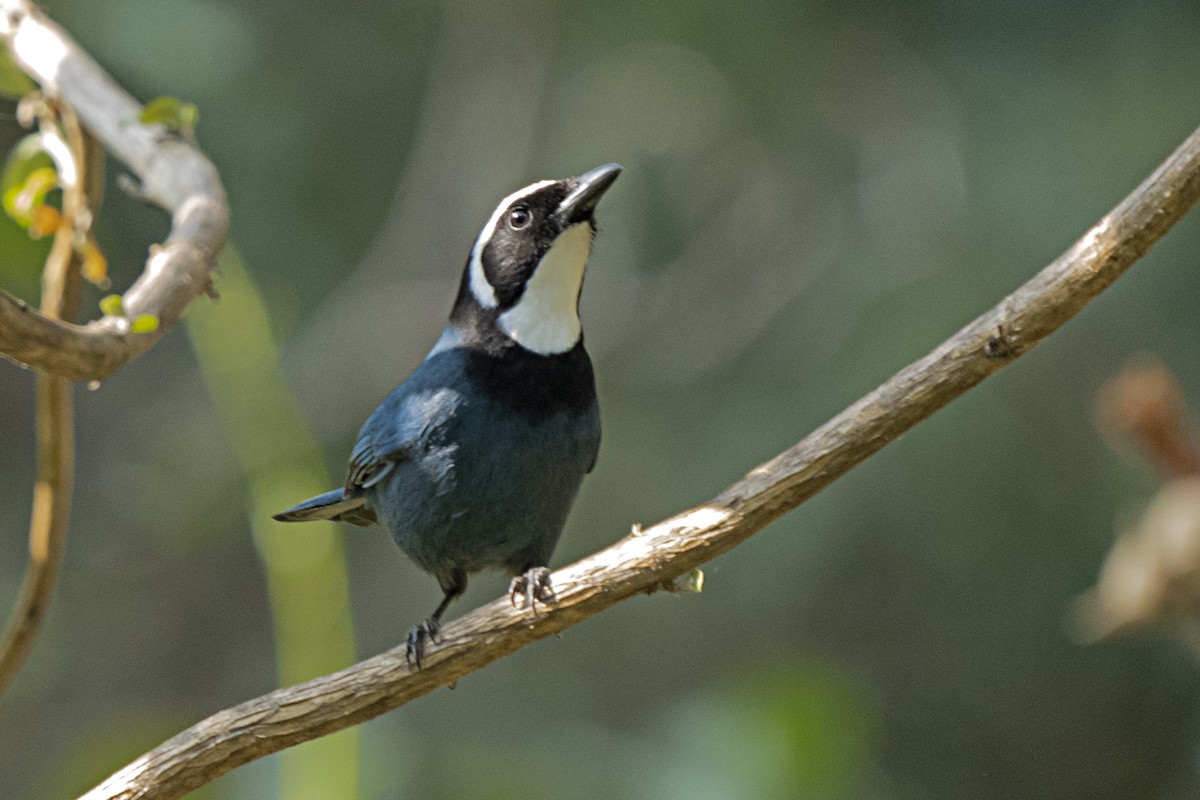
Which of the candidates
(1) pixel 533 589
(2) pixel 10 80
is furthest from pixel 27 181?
(1) pixel 533 589

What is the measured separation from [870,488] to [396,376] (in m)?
1.81

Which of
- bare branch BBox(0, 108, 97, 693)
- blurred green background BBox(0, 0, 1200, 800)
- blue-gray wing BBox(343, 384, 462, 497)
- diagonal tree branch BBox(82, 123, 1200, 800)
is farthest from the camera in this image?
blurred green background BBox(0, 0, 1200, 800)

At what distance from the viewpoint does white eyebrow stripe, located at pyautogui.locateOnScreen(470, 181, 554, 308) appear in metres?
2.73

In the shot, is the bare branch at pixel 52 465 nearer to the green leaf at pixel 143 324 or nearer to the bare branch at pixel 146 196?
the bare branch at pixel 146 196

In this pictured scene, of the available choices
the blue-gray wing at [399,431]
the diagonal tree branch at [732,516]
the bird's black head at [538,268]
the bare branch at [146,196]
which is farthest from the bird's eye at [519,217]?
the diagonal tree branch at [732,516]

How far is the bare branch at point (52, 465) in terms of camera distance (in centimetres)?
246

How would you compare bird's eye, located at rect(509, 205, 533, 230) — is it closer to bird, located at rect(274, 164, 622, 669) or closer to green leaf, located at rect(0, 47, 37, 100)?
bird, located at rect(274, 164, 622, 669)

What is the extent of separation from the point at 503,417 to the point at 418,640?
1.71ft

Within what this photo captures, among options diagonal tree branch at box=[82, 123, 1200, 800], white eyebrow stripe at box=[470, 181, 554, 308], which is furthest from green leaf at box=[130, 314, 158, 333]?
white eyebrow stripe at box=[470, 181, 554, 308]

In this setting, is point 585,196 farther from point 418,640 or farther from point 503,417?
point 418,640

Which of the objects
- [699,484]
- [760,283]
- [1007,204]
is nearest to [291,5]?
[760,283]

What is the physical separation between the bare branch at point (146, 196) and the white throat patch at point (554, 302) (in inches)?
22.7

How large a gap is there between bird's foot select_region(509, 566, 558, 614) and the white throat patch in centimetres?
52

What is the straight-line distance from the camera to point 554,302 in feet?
8.71
